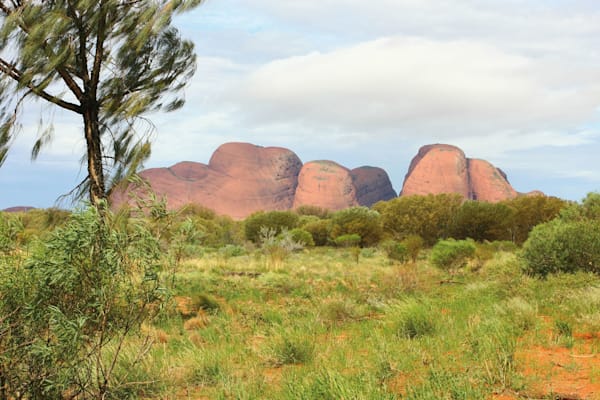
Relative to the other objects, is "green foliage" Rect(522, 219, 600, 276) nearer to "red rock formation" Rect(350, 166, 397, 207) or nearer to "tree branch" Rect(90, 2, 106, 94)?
"tree branch" Rect(90, 2, 106, 94)

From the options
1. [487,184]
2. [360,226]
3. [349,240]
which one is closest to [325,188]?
[487,184]

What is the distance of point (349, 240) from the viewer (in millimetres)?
42938

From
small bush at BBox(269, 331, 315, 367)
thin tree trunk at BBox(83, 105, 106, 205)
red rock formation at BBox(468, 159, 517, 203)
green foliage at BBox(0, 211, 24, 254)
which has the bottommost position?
small bush at BBox(269, 331, 315, 367)

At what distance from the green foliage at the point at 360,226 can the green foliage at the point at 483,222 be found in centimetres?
634

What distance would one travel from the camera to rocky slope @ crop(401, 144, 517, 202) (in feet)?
465

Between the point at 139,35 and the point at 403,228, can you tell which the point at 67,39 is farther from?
the point at 403,228

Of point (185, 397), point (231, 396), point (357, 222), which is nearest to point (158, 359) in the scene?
point (185, 397)

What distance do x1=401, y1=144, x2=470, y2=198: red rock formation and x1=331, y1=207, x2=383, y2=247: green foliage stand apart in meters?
95.3

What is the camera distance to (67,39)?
11.2 m

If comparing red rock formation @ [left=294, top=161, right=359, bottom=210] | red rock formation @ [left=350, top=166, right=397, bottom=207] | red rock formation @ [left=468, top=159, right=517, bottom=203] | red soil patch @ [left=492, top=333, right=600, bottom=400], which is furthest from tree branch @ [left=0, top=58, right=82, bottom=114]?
red rock formation @ [left=350, top=166, right=397, bottom=207]

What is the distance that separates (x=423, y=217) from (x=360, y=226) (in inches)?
226

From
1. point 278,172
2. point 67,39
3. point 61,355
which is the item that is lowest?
point 61,355

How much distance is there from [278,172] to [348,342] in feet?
526

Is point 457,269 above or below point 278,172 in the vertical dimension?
below
